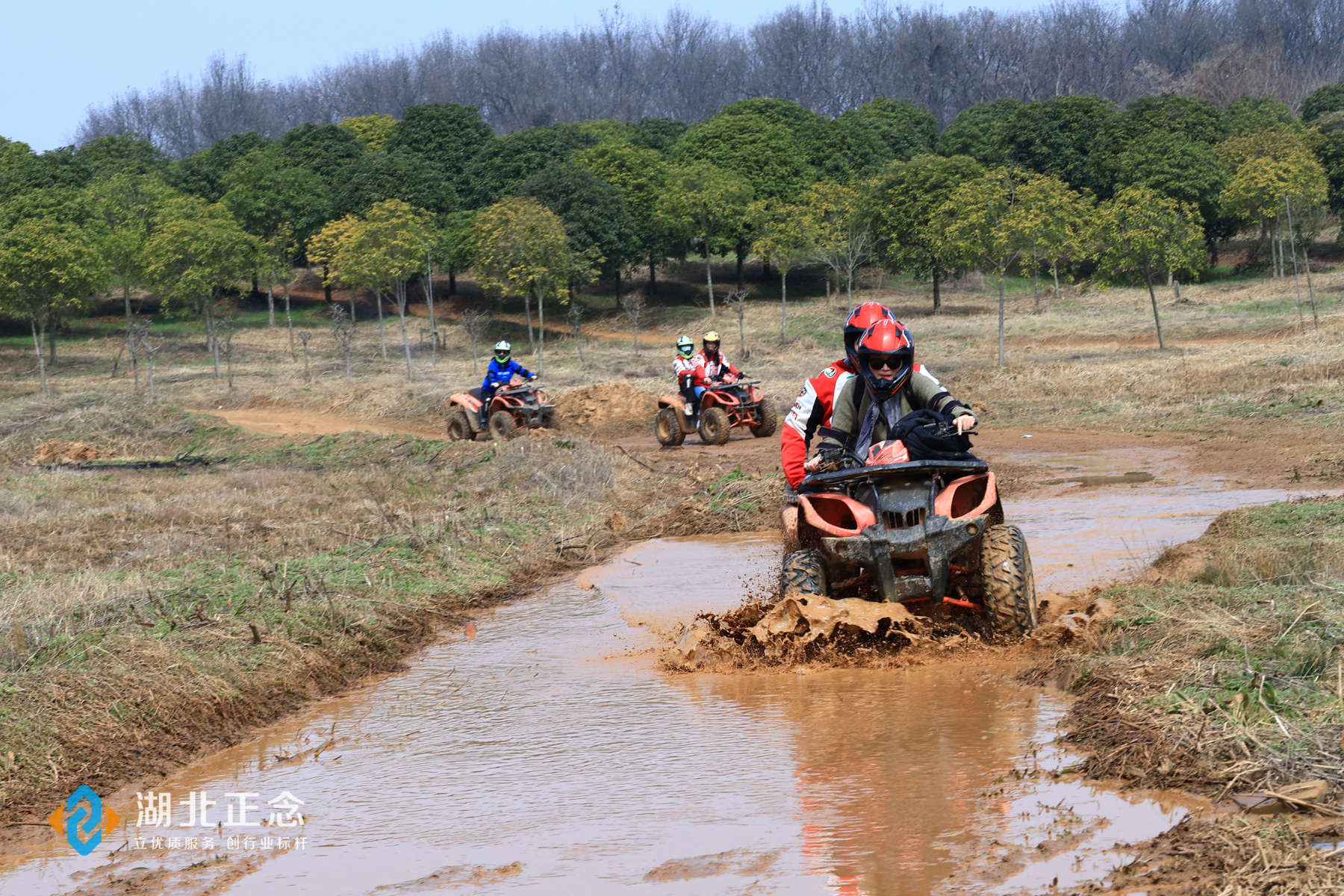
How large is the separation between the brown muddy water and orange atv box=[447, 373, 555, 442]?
1461cm

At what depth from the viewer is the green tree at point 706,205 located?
5497cm

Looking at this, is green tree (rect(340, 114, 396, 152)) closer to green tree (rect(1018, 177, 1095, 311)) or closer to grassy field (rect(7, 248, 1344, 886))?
grassy field (rect(7, 248, 1344, 886))

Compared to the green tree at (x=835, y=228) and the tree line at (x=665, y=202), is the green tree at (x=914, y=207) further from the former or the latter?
the green tree at (x=835, y=228)

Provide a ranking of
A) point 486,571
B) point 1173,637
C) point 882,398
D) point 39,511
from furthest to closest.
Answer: point 39,511, point 486,571, point 882,398, point 1173,637

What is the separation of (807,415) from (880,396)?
1.76 ft

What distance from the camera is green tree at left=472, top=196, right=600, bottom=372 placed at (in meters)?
43.6

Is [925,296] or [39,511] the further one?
[925,296]

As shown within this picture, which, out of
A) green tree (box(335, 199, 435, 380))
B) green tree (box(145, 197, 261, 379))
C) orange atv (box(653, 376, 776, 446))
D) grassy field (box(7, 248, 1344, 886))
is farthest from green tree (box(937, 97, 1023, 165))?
orange atv (box(653, 376, 776, 446))

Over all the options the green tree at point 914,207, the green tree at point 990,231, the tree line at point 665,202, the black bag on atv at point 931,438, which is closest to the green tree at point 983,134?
the tree line at point 665,202

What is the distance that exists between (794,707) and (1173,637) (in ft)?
6.23

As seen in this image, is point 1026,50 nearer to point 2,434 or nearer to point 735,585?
point 2,434

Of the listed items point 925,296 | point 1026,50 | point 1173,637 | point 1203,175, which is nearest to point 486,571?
point 1173,637

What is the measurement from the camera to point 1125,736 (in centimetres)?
513

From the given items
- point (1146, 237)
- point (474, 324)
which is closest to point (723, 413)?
point (1146, 237)
